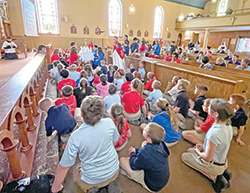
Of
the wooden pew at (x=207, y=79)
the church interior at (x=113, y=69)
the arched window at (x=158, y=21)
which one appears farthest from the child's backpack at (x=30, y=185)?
the arched window at (x=158, y=21)

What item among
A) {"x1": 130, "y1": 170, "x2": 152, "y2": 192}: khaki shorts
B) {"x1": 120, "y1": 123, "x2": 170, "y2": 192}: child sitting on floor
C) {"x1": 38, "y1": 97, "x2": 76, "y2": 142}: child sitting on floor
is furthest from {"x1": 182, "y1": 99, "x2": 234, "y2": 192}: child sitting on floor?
{"x1": 38, "y1": 97, "x2": 76, "y2": 142}: child sitting on floor

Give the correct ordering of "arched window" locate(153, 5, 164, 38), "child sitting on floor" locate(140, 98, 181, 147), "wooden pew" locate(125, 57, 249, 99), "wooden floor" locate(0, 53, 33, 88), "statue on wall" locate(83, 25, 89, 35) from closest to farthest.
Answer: "child sitting on floor" locate(140, 98, 181, 147) → "wooden floor" locate(0, 53, 33, 88) → "wooden pew" locate(125, 57, 249, 99) → "statue on wall" locate(83, 25, 89, 35) → "arched window" locate(153, 5, 164, 38)

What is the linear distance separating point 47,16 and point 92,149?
13.2m

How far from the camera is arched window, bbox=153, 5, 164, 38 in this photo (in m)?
17.3

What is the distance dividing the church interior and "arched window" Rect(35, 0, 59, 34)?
0.07m

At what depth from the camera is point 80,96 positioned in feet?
10.9

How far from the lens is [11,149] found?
1.43 meters

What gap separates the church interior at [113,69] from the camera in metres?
1.90

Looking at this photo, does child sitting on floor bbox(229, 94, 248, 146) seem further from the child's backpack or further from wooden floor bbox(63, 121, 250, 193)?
the child's backpack

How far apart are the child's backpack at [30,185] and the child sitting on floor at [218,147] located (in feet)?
5.78

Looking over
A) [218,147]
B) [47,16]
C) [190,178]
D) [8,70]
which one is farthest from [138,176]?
[47,16]

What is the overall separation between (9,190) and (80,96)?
6.98ft

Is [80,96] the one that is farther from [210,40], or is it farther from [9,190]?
[210,40]

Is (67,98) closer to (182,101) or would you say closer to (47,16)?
(182,101)
